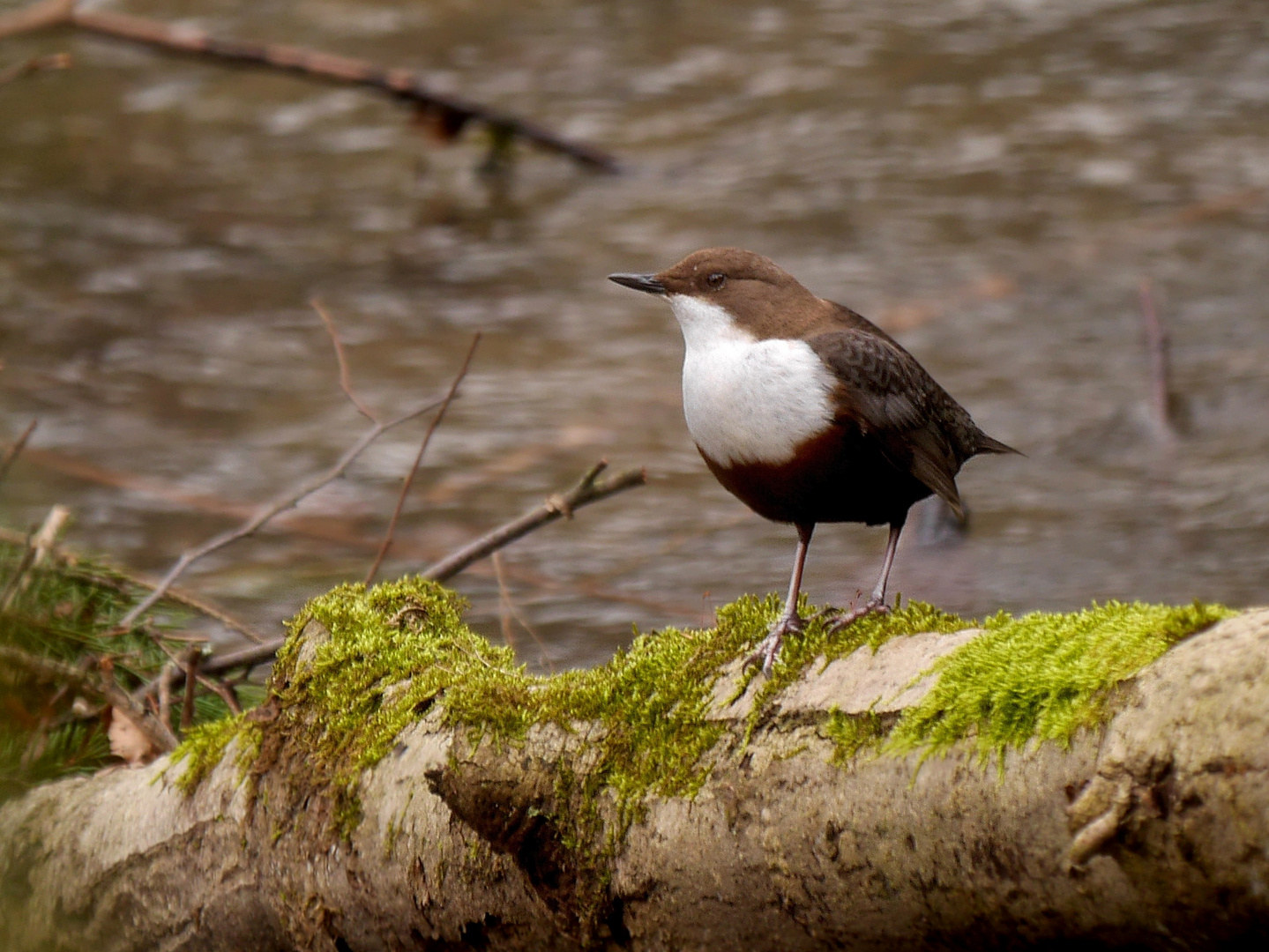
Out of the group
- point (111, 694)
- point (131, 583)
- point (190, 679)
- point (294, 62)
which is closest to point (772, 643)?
point (190, 679)

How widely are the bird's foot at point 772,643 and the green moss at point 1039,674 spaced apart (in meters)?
0.36

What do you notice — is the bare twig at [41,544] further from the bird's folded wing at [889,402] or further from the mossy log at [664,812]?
the bird's folded wing at [889,402]

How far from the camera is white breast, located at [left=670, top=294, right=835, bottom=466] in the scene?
288cm

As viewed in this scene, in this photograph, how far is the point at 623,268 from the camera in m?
10.0

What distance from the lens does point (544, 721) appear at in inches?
98.7

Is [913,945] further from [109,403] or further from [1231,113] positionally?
[1231,113]

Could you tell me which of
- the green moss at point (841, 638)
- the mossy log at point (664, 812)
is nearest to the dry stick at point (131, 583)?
the mossy log at point (664, 812)

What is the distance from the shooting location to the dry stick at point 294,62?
8.59 metres

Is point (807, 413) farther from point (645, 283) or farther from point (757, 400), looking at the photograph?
point (645, 283)

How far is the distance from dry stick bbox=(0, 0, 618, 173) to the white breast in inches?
264

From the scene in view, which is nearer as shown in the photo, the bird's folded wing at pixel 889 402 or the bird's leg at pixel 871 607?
the bird's leg at pixel 871 607

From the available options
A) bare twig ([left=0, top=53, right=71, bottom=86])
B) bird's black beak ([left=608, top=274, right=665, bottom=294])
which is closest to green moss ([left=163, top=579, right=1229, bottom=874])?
bird's black beak ([left=608, top=274, right=665, bottom=294])

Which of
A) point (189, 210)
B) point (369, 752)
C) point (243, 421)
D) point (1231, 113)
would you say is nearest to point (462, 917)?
point (369, 752)

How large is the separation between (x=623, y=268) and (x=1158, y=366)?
374 centimetres
